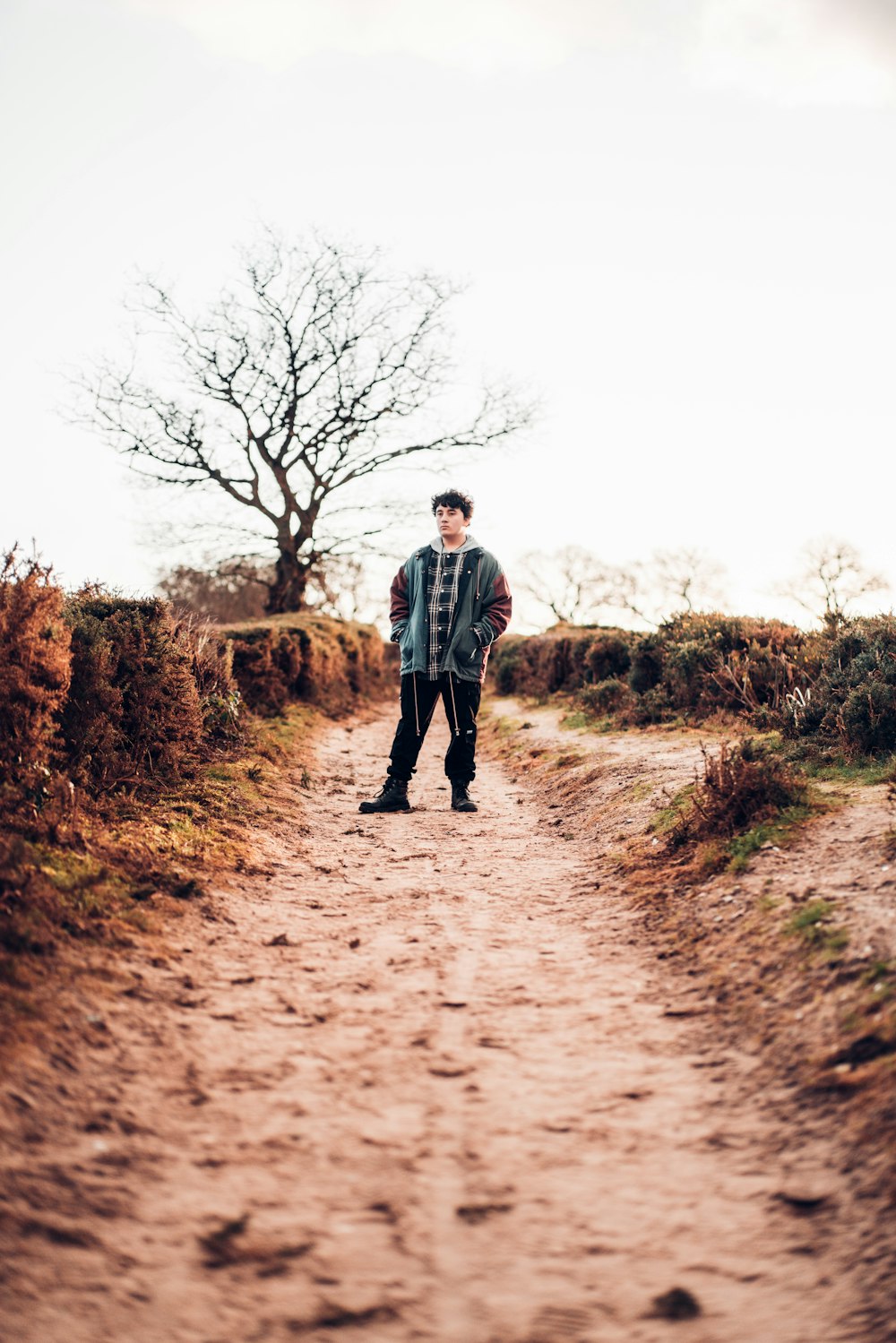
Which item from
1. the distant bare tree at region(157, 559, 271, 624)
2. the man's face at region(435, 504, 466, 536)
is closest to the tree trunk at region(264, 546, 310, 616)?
the distant bare tree at region(157, 559, 271, 624)

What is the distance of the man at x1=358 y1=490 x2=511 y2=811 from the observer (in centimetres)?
744

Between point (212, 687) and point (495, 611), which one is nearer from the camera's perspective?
point (495, 611)

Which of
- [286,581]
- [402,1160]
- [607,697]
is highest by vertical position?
[286,581]

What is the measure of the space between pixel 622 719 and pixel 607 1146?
9.04 m

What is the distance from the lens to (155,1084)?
2.85 meters

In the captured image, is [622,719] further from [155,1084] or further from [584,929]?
[155,1084]

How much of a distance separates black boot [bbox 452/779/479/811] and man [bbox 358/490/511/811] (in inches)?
0.4

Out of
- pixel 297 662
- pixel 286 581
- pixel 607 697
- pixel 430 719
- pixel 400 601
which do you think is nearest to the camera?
pixel 430 719

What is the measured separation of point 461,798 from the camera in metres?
7.80

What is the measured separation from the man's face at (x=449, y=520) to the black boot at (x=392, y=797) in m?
2.15

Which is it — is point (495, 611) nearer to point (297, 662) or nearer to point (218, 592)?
point (297, 662)

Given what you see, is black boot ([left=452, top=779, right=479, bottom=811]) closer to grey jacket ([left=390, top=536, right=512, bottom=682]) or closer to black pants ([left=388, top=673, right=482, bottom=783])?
black pants ([left=388, top=673, right=482, bottom=783])

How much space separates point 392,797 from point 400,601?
5.57 ft

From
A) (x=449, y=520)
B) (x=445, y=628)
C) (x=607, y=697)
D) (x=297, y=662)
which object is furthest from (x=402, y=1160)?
(x=297, y=662)
